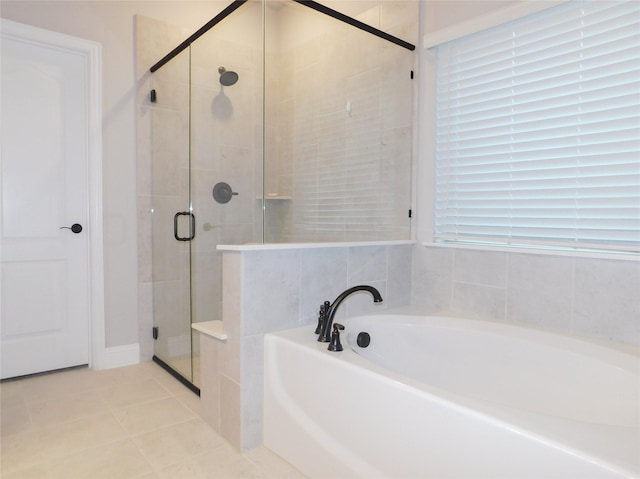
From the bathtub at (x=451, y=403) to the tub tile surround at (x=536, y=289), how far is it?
156mm

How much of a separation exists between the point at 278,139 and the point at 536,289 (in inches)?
59.1

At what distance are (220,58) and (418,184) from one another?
4.37ft

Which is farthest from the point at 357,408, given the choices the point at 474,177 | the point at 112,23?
the point at 112,23

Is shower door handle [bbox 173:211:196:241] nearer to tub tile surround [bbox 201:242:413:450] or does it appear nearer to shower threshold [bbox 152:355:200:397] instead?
tub tile surround [bbox 201:242:413:450]

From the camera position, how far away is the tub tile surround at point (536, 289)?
1.70m

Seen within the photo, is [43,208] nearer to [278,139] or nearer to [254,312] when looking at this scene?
[278,139]

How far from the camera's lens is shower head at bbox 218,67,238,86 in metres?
2.15

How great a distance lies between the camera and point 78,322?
272cm

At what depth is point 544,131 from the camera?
6.28 feet

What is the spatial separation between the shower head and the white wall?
0.95 meters

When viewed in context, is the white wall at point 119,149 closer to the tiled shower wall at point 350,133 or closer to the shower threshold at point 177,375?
the shower threshold at point 177,375

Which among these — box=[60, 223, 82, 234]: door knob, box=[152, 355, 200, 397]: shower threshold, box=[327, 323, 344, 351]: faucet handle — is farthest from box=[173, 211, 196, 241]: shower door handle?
box=[327, 323, 344, 351]: faucet handle

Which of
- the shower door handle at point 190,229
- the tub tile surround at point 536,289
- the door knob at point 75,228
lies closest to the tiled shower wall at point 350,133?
the tub tile surround at point 536,289

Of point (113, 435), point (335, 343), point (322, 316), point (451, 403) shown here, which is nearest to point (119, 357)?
point (113, 435)
